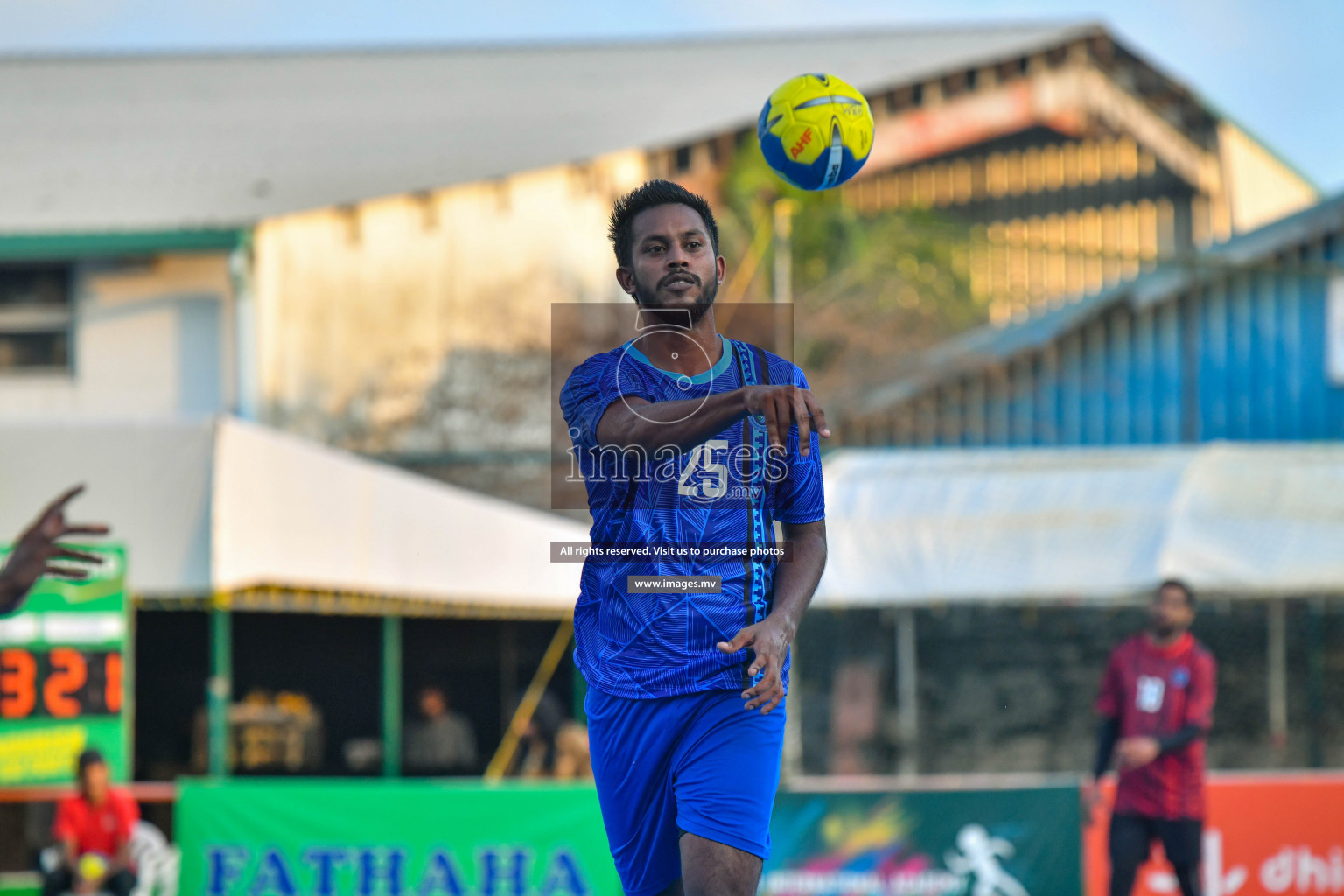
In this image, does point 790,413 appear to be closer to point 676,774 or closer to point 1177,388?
point 676,774

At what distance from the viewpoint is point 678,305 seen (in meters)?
3.34

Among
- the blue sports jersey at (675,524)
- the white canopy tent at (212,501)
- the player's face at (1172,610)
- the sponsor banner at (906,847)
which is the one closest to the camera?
the blue sports jersey at (675,524)

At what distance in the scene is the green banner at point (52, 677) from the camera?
8.59 m

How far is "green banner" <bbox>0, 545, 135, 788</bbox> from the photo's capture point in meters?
8.59

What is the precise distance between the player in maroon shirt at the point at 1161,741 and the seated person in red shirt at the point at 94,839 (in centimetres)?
544

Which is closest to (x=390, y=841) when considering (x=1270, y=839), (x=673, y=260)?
(x=1270, y=839)

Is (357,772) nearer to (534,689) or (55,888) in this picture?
(534,689)

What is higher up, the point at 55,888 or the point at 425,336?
the point at 425,336

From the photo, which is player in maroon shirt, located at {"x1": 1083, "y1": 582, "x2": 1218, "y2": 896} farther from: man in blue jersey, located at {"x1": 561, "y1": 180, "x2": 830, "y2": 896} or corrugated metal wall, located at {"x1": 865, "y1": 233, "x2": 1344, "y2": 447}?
corrugated metal wall, located at {"x1": 865, "y1": 233, "x2": 1344, "y2": 447}

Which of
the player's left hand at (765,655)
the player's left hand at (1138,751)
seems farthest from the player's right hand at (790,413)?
the player's left hand at (1138,751)

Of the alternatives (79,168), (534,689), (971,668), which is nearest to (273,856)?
(534,689)

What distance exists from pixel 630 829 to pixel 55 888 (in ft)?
21.0

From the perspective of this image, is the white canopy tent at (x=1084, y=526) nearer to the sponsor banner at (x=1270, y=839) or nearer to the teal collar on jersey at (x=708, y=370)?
the sponsor banner at (x=1270, y=839)

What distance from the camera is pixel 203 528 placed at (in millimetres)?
7895
